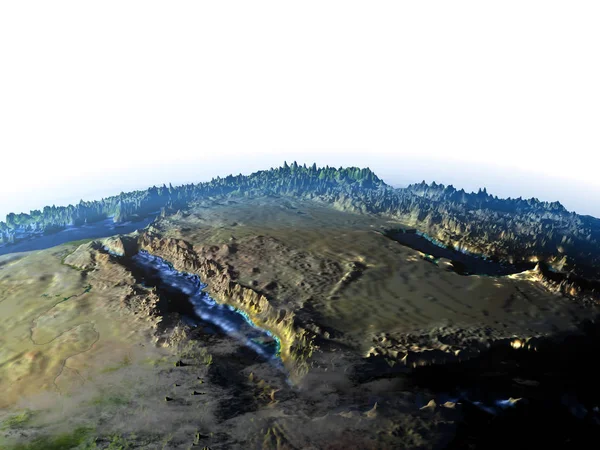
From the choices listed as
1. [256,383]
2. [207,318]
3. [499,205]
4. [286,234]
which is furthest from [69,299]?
[499,205]

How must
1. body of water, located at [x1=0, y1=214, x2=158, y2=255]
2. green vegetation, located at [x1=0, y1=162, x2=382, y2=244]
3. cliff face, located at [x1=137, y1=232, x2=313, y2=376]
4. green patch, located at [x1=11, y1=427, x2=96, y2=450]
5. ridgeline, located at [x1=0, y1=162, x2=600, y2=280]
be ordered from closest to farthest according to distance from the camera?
green patch, located at [x1=11, y1=427, x2=96, y2=450], cliff face, located at [x1=137, y1=232, x2=313, y2=376], ridgeline, located at [x1=0, y1=162, x2=600, y2=280], body of water, located at [x1=0, y1=214, x2=158, y2=255], green vegetation, located at [x1=0, y1=162, x2=382, y2=244]

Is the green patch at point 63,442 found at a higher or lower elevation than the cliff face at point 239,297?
higher

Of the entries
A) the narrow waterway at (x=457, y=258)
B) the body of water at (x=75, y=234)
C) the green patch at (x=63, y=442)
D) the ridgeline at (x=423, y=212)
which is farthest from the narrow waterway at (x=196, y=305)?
the ridgeline at (x=423, y=212)

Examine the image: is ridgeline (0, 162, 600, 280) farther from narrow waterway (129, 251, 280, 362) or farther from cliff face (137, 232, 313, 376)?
narrow waterway (129, 251, 280, 362)

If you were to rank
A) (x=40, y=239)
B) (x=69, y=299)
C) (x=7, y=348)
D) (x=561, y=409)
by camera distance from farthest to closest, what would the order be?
(x=40, y=239)
(x=69, y=299)
(x=7, y=348)
(x=561, y=409)

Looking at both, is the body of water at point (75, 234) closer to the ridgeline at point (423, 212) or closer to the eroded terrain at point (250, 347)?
the ridgeline at point (423, 212)

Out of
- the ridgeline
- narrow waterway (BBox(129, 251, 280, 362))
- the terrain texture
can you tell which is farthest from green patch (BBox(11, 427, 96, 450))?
the ridgeline

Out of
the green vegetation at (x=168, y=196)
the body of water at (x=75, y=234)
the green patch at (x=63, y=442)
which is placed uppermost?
the green patch at (x=63, y=442)

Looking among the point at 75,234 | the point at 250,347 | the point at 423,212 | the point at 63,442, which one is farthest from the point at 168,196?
the point at 63,442

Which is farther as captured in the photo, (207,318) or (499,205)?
(499,205)

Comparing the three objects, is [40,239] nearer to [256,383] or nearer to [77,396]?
[77,396]

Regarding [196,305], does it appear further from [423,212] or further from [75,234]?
[75,234]
